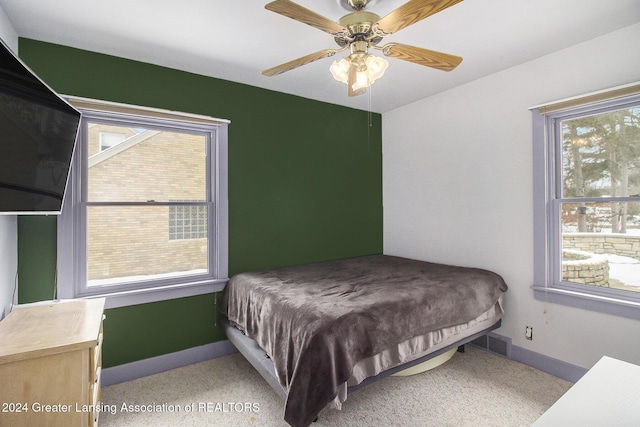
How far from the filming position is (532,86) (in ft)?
8.77

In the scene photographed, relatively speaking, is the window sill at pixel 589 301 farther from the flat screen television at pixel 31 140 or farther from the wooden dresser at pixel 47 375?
the flat screen television at pixel 31 140

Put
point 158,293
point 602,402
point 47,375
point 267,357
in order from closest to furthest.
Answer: point 602,402
point 47,375
point 267,357
point 158,293

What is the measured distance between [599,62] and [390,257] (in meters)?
2.49

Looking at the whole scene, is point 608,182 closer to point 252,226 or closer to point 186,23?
point 252,226

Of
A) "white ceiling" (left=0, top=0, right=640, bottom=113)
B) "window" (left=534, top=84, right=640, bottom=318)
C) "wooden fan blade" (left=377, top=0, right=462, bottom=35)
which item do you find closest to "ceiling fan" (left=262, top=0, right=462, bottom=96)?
"wooden fan blade" (left=377, top=0, right=462, bottom=35)

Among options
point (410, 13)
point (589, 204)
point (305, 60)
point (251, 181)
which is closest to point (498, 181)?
point (589, 204)

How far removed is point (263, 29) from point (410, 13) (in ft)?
3.56

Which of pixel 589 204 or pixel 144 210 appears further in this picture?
pixel 144 210

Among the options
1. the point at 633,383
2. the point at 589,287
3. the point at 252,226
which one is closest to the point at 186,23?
the point at 252,226

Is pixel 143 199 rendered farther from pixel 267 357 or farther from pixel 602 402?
pixel 602 402

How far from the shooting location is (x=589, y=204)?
2.47 metres

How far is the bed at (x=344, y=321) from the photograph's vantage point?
1692mm

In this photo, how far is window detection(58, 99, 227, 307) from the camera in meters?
2.40

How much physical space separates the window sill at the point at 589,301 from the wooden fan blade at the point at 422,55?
1.97 m
